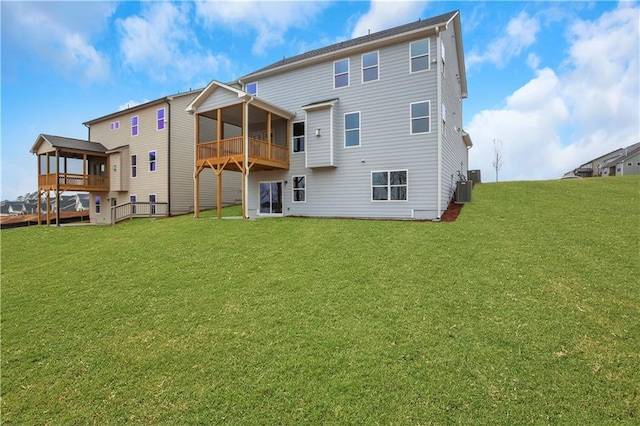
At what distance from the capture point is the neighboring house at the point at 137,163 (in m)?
21.1

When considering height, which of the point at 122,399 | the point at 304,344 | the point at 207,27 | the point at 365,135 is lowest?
the point at 122,399

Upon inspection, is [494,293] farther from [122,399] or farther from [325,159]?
[325,159]

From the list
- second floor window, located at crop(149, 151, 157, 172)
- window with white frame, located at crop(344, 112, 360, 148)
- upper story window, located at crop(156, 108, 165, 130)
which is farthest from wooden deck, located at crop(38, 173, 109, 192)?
window with white frame, located at crop(344, 112, 360, 148)

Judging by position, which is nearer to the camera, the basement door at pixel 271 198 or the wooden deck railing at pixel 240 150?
the wooden deck railing at pixel 240 150

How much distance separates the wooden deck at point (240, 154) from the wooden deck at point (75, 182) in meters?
11.6

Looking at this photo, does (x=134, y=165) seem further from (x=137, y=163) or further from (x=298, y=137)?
(x=298, y=137)

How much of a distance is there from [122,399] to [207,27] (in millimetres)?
19279

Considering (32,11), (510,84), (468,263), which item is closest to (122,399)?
(468,263)

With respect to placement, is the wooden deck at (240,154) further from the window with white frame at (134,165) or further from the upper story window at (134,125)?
the upper story window at (134,125)

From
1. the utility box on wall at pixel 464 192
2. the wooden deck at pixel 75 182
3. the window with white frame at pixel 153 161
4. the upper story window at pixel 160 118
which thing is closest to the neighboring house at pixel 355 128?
the utility box on wall at pixel 464 192

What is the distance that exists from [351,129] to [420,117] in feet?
10.6

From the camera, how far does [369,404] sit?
11.5 ft

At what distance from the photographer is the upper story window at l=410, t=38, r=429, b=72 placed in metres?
13.3

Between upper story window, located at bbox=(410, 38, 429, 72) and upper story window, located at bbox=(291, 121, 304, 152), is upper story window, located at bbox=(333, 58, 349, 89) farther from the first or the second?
upper story window, located at bbox=(410, 38, 429, 72)
